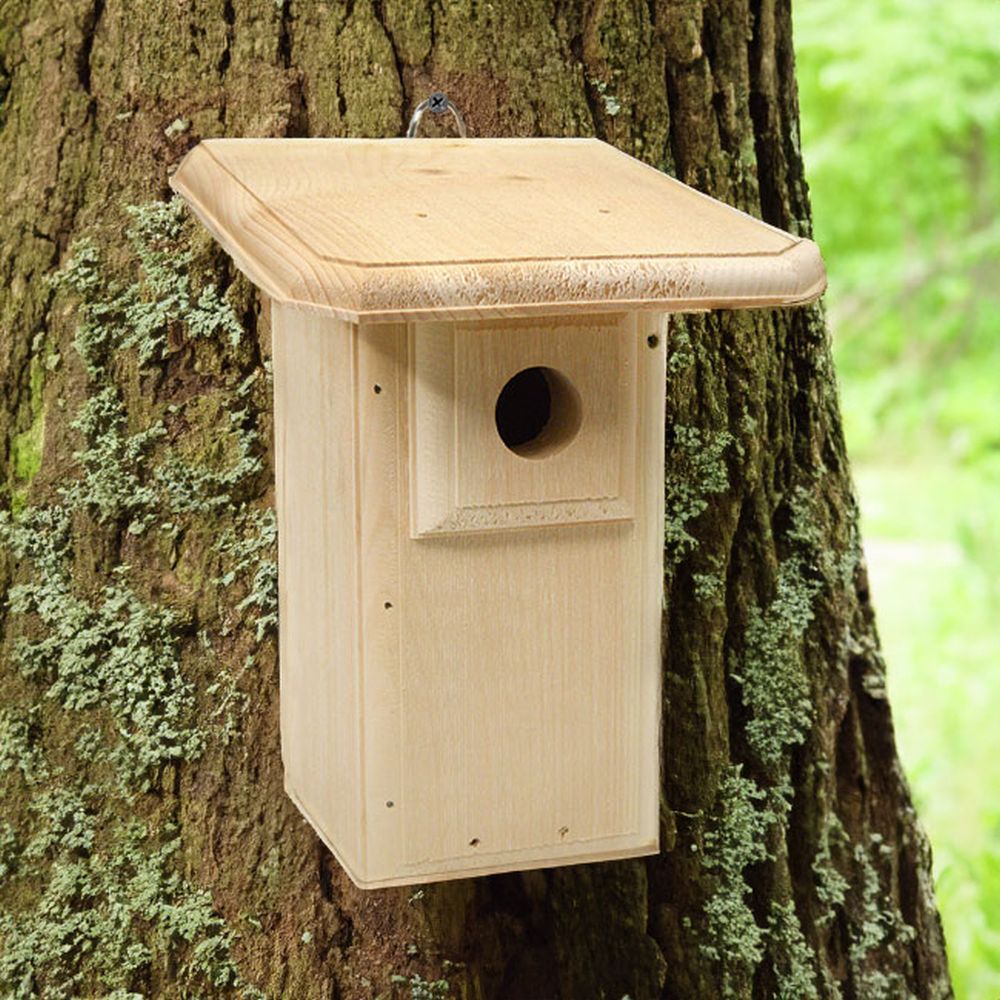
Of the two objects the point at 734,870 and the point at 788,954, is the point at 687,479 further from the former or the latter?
the point at 788,954

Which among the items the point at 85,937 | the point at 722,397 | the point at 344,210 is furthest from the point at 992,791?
the point at 344,210

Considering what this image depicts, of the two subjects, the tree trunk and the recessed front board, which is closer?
the recessed front board

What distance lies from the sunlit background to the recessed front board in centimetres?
287

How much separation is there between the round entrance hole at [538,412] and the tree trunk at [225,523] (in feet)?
0.97

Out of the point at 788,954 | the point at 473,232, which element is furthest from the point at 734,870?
the point at 473,232

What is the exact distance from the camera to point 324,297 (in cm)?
116

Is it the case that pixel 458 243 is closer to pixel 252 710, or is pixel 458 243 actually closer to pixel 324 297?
pixel 324 297

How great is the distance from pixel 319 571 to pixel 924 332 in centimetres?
523

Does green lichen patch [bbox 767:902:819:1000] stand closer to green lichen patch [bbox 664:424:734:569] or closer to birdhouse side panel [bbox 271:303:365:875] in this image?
green lichen patch [bbox 664:424:734:569]

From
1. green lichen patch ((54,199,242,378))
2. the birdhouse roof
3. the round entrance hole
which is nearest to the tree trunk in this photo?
green lichen patch ((54,199,242,378))

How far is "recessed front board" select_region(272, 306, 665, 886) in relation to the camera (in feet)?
4.29

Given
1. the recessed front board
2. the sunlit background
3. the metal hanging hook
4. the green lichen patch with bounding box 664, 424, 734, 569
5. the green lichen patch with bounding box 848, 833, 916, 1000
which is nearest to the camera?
the recessed front board

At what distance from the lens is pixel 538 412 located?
1.49m

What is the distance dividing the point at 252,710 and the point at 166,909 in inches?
9.5
